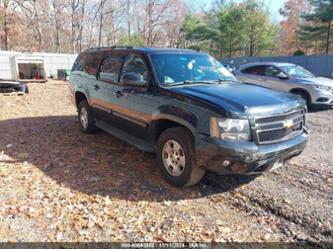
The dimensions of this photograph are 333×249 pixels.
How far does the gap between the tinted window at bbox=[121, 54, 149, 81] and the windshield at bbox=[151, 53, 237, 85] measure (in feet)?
0.61

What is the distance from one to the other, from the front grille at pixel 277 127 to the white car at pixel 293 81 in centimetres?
581

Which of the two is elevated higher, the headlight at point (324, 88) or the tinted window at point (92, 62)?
the tinted window at point (92, 62)

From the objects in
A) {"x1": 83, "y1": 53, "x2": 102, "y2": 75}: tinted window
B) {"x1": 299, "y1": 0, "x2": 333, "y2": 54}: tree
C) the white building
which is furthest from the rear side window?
{"x1": 299, "y1": 0, "x2": 333, "y2": 54}: tree

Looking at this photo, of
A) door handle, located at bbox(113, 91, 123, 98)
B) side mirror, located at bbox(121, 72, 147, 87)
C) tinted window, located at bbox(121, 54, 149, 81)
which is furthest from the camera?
door handle, located at bbox(113, 91, 123, 98)

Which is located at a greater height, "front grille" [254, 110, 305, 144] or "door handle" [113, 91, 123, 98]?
"door handle" [113, 91, 123, 98]

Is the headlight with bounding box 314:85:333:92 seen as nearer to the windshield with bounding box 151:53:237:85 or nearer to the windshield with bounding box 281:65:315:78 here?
the windshield with bounding box 281:65:315:78

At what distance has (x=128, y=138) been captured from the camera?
15.9 ft

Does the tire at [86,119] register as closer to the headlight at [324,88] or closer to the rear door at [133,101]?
the rear door at [133,101]

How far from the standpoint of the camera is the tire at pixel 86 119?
6191 mm

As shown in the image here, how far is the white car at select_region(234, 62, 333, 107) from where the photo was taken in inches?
357

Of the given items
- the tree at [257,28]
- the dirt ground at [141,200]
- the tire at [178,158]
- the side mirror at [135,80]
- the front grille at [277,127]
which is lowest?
the dirt ground at [141,200]

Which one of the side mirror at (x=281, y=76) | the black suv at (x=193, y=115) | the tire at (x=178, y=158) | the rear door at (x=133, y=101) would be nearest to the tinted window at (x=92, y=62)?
the black suv at (x=193, y=115)

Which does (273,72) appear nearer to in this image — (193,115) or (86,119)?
(86,119)

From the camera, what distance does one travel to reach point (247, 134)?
132 inches
